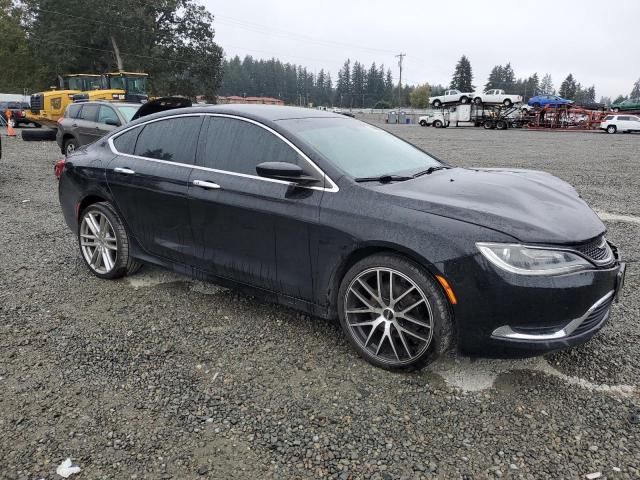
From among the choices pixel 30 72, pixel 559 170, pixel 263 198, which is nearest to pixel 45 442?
pixel 263 198

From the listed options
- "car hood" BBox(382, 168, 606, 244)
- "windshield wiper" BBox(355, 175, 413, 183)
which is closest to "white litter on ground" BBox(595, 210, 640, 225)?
"car hood" BBox(382, 168, 606, 244)

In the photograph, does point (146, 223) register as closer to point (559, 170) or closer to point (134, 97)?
point (559, 170)

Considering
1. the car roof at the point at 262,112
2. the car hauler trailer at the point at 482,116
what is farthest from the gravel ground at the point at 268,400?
the car hauler trailer at the point at 482,116

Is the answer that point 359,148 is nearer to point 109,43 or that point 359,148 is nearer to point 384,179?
point 384,179

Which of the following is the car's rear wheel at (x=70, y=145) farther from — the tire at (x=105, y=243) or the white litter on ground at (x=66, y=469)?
the white litter on ground at (x=66, y=469)

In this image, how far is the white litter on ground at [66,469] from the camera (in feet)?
7.28

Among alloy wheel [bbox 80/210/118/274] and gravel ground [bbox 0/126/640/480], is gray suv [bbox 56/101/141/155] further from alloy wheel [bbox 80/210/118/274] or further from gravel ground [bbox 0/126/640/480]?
gravel ground [bbox 0/126/640/480]

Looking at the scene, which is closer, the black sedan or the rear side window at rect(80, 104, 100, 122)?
the black sedan

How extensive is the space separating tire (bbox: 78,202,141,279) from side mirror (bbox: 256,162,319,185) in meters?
1.84

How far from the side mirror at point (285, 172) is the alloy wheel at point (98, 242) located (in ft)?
6.40

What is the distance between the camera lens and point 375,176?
3275 millimetres

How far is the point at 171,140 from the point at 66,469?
100 inches

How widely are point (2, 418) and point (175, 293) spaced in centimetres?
177

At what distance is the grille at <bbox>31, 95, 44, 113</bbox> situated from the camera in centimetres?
2169
